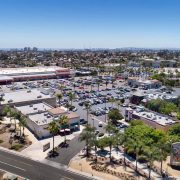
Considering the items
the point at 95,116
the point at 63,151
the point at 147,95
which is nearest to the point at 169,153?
the point at 63,151

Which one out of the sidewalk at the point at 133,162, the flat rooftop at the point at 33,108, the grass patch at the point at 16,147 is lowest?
the sidewalk at the point at 133,162

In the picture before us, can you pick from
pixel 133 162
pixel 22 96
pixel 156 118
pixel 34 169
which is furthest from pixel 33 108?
pixel 133 162

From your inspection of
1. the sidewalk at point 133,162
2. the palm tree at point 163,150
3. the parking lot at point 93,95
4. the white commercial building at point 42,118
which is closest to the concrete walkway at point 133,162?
the sidewalk at point 133,162

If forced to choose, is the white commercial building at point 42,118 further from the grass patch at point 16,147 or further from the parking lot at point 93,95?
the grass patch at point 16,147

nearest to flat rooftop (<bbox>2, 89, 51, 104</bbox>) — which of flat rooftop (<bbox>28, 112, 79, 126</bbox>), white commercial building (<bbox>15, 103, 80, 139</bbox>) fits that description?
white commercial building (<bbox>15, 103, 80, 139</bbox>)

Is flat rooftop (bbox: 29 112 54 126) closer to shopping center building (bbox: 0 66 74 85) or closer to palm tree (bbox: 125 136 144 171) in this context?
palm tree (bbox: 125 136 144 171)
